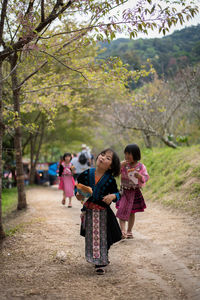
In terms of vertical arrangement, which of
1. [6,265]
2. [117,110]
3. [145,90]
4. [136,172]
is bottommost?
[6,265]

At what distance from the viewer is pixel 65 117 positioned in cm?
2084

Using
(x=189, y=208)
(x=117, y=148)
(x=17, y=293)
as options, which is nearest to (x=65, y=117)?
(x=117, y=148)

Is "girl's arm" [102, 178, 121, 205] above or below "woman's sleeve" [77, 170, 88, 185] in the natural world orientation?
below

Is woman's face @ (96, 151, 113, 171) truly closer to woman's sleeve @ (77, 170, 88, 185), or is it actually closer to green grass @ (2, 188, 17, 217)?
woman's sleeve @ (77, 170, 88, 185)

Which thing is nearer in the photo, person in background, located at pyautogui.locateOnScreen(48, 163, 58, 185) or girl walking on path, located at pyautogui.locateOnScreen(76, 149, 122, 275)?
girl walking on path, located at pyautogui.locateOnScreen(76, 149, 122, 275)

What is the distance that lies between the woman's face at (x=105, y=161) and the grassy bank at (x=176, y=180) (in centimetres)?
370

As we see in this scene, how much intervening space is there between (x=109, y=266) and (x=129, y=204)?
1337 millimetres

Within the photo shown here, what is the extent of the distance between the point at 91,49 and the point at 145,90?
343cm

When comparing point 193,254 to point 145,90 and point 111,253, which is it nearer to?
point 111,253

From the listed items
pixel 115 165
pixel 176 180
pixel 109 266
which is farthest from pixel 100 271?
pixel 176 180

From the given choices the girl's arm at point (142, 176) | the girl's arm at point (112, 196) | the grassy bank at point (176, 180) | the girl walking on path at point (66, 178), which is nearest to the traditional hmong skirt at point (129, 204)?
the girl's arm at point (142, 176)

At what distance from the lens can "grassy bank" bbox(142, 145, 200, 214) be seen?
7.80 meters

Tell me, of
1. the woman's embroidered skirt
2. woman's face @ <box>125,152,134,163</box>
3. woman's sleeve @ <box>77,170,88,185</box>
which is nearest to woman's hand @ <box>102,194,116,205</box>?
the woman's embroidered skirt

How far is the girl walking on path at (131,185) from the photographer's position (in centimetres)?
502
